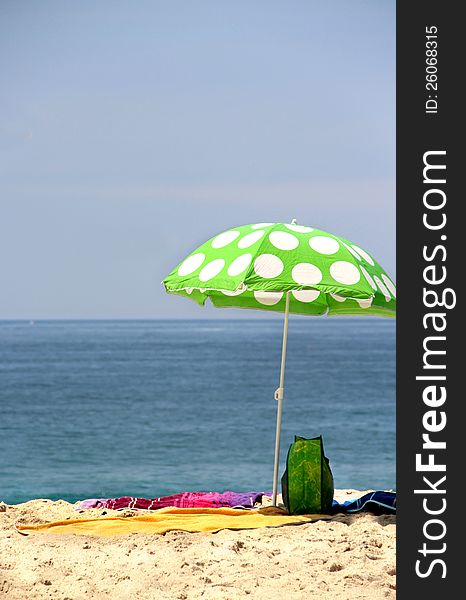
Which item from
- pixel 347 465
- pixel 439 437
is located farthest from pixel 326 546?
pixel 347 465

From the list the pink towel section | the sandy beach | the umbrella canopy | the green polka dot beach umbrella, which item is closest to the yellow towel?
the sandy beach

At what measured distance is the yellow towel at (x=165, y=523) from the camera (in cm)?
604

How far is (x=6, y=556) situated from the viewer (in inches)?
215

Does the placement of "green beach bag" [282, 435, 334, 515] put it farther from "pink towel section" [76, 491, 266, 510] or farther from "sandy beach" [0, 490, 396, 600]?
"pink towel section" [76, 491, 266, 510]

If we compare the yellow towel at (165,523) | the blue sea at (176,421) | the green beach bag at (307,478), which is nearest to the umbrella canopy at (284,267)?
the green beach bag at (307,478)

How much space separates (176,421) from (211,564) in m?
23.9

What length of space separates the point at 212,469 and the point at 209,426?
1013cm

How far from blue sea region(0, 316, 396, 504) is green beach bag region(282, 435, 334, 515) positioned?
6.85 m

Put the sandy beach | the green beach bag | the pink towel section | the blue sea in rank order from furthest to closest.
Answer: the blue sea < the pink towel section < the green beach bag < the sandy beach

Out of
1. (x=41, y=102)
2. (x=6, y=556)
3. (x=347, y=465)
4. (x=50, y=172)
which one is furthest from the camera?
(x=50, y=172)

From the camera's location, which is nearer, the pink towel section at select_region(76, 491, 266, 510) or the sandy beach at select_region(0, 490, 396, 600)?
the sandy beach at select_region(0, 490, 396, 600)

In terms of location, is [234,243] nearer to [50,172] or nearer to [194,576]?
[194,576]

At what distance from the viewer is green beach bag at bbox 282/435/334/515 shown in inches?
252

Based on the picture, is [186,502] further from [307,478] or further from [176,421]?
[176,421]
